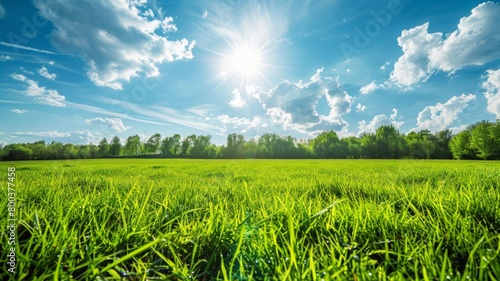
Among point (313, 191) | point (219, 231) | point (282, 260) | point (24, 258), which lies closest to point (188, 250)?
point (219, 231)

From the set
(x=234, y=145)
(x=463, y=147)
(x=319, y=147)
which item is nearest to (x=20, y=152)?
(x=234, y=145)

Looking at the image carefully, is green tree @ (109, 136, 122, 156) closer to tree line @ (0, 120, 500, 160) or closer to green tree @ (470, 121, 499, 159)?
tree line @ (0, 120, 500, 160)

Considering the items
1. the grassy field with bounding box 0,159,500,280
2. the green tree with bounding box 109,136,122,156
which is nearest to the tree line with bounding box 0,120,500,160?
the green tree with bounding box 109,136,122,156

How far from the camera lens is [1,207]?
1.45m

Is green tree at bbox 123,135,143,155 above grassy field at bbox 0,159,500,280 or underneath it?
above

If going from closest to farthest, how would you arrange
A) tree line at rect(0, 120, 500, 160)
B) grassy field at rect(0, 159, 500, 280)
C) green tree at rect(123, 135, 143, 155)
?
grassy field at rect(0, 159, 500, 280) < tree line at rect(0, 120, 500, 160) < green tree at rect(123, 135, 143, 155)

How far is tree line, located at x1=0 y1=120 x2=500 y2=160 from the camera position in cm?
5939

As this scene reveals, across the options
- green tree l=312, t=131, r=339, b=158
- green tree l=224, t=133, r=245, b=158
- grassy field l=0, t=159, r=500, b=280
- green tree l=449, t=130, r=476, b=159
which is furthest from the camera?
green tree l=224, t=133, r=245, b=158

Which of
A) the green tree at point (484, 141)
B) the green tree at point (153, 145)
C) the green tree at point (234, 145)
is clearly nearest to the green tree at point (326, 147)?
the green tree at point (234, 145)

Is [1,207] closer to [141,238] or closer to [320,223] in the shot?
[141,238]

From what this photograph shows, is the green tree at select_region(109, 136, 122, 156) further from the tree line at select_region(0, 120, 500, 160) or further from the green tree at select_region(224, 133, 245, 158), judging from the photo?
the green tree at select_region(224, 133, 245, 158)

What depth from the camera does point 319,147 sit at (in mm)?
94250

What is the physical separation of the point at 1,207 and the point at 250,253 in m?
1.52

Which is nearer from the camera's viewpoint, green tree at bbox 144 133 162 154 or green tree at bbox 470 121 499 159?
green tree at bbox 470 121 499 159
